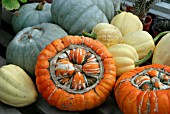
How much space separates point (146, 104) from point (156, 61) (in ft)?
1.42

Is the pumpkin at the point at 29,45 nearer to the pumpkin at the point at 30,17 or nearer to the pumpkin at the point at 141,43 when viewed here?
the pumpkin at the point at 30,17

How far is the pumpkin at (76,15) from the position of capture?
2105 millimetres

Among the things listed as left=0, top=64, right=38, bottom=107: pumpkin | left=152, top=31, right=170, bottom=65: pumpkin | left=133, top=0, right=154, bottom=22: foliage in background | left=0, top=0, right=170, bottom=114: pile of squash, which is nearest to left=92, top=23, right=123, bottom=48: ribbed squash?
left=0, top=0, right=170, bottom=114: pile of squash

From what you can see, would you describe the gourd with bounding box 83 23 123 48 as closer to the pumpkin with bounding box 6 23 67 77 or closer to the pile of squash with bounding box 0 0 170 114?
the pile of squash with bounding box 0 0 170 114

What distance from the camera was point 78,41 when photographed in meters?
1.80

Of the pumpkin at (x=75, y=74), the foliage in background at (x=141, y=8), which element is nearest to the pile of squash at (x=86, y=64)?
the pumpkin at (x=75, y=74)

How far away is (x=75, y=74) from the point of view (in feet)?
5.56

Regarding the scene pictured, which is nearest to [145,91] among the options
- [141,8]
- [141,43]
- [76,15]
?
[141,43]

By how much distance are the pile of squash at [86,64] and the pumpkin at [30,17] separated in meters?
0.07

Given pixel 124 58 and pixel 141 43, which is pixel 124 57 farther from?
pixel 141 43

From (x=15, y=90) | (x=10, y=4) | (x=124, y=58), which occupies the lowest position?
(x=15, y=90)

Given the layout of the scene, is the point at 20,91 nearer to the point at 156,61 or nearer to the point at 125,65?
the point at 125,65

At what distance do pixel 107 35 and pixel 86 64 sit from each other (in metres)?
0.31

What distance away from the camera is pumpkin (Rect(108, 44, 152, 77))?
5.93 feet
